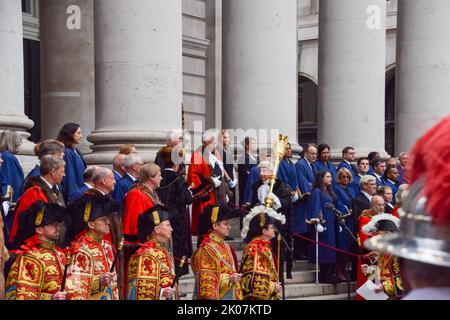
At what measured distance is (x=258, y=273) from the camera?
436 inches

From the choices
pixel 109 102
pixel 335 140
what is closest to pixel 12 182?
pixel 109 102

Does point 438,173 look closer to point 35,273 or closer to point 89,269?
point 35,273

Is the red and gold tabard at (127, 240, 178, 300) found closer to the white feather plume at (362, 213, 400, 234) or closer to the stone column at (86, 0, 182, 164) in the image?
the white feather plume at (362, 213, 400, 234)

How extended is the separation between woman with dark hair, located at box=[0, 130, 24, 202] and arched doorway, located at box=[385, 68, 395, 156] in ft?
72.1

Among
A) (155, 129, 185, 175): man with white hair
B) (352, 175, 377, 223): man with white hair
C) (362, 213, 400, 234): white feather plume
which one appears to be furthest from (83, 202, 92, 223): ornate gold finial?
(352, 175, 377, 223): man with white hair

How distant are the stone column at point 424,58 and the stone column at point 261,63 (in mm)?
5407

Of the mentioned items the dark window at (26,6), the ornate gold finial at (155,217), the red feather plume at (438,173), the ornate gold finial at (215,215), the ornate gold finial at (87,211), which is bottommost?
the ornate gold finial at (215,215)

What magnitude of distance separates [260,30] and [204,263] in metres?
7.60

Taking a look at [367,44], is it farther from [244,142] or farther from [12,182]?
[12,182]

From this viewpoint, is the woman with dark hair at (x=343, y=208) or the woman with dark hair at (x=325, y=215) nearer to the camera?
the woman with dark hair at (x=325, y=215)

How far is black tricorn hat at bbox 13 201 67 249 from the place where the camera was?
863 centimetres

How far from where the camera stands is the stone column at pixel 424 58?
21.7 meters

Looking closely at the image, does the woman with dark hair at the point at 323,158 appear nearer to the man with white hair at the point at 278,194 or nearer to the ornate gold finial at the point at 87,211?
the man with white hair at the point at 278,194

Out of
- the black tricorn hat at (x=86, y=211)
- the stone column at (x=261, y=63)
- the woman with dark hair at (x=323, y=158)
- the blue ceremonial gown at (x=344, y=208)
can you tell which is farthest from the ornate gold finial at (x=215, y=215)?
the woman with dark hair at (x=323, y=158)
